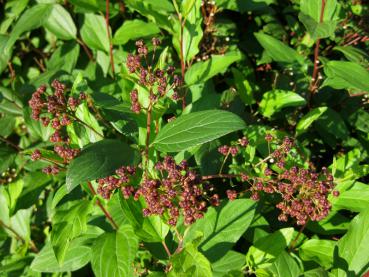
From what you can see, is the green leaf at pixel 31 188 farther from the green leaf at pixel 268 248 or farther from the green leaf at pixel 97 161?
the green leaf at pixel 268 248

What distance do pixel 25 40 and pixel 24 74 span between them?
0.25 meters

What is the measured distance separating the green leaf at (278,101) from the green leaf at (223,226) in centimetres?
64

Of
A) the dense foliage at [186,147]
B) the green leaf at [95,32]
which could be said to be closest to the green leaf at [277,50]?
the dense foliage at [186,147]

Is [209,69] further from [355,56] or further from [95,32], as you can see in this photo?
[95,32]

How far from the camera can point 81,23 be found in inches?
104

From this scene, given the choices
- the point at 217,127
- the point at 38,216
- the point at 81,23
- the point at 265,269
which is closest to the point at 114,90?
the point at 81,23

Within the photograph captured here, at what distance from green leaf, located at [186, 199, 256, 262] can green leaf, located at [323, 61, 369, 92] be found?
76 centimetres

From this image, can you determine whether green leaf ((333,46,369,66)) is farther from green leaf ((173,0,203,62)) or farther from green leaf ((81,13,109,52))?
green leaf ((81,13,109,52))

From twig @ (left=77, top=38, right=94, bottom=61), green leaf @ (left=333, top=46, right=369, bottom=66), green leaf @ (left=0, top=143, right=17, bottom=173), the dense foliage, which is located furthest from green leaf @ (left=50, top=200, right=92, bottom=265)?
green leaf @ (left=333, top=46, right=369, bottom=66)

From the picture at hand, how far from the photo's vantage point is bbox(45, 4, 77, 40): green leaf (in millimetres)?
2598

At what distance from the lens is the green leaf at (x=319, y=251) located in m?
1.85

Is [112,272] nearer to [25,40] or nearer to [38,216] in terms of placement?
[38,216]

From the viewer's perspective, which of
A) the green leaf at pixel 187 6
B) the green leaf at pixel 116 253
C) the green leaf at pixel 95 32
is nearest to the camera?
the green leaf at pixel 116 253

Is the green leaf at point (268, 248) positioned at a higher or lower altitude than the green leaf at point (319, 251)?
higher
